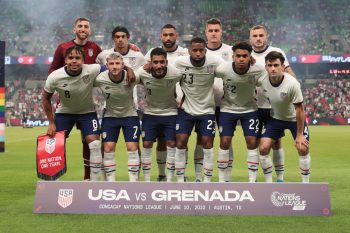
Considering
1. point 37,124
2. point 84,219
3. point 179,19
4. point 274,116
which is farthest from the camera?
point 179,19

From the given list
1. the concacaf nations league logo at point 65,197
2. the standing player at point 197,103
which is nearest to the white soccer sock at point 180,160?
the standing player at point 197,103

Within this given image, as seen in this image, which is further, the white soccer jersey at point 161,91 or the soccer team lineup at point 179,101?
the white soccer jersey at point 161,91

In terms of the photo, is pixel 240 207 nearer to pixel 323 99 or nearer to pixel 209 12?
pixel 323 99

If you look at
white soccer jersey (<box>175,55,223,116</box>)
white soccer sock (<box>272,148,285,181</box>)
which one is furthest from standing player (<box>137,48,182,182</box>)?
white soccer sock (<box>272,148,285,181</box>)

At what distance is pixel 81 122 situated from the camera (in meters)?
9.01

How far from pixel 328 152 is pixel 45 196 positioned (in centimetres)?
1227

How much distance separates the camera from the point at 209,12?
53.3 metres

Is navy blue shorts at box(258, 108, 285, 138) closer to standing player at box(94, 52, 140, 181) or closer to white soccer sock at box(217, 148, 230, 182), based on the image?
white soccer sock at box(217, 148, 230, 182)

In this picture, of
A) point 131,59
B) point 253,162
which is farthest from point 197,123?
point 131,59

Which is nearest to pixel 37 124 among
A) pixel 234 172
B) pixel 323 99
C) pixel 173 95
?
pixel 323 99

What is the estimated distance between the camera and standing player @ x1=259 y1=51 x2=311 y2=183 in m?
8.02

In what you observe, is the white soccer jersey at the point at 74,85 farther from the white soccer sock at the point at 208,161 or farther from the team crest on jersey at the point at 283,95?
the team crest on jersey at the point at 283,95

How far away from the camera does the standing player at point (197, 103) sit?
→ 8656 millimetres

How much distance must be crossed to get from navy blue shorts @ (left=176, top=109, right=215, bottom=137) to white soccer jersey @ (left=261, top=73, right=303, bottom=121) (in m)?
0.92
